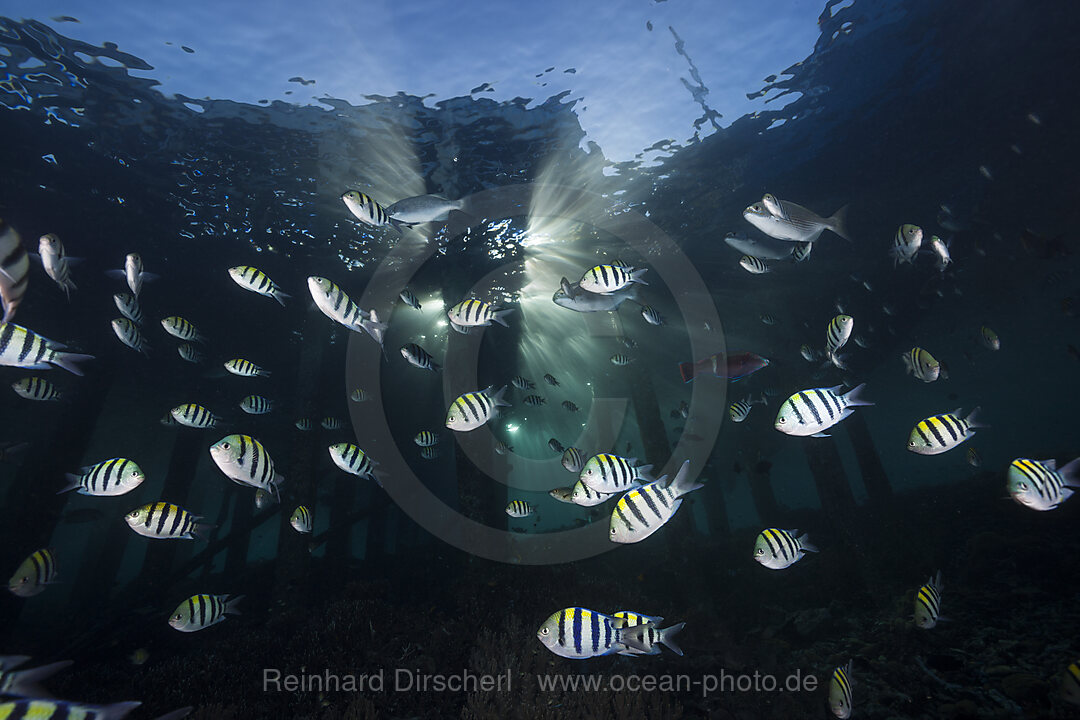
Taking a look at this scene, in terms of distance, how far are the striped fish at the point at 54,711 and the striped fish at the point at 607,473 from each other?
10.6 feet

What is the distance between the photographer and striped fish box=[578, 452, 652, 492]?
430cm

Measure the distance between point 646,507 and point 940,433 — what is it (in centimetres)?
311

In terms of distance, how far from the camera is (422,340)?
19.2 m

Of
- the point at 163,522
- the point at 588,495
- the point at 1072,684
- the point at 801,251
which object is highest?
the point at 801,251

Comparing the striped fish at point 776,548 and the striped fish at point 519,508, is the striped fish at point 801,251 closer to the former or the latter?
the striped fish at point 776,548

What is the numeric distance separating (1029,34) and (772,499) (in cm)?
1716

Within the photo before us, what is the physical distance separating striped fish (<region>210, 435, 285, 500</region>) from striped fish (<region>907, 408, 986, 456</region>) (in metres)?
6.44

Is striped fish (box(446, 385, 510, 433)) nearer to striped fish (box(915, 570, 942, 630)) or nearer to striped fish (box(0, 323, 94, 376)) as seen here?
striped fish (box(0, 323, 94, 376))

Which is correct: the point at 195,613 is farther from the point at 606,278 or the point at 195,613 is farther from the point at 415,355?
the point at 606,278

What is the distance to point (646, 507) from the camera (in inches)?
147

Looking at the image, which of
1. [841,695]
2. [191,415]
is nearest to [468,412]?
[191,415]

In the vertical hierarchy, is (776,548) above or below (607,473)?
below

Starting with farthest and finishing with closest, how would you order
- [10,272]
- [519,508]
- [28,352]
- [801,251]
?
[519,508] < [801,251] < [28,352] < [10,272]

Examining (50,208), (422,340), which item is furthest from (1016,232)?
(50,208)
